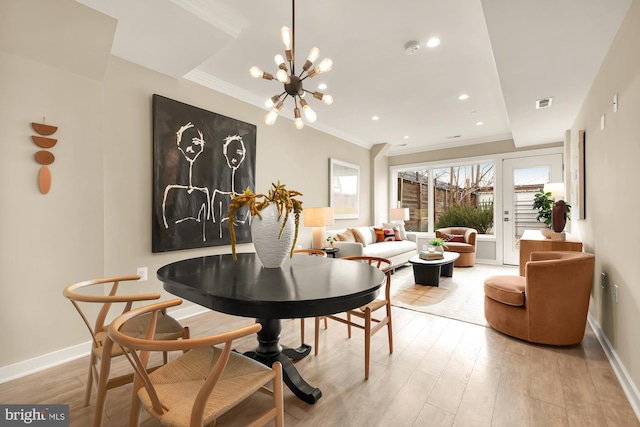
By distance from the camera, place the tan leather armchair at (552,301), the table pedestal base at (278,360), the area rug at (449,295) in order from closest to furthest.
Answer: the table pedestal base at (278,360), the tan leather armchair at (552,301), the area rug at (449,295)

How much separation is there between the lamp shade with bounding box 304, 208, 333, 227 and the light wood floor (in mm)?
1680

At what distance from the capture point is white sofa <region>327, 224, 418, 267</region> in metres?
4.53

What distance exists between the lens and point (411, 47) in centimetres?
271

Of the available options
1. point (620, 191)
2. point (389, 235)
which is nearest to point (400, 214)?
point (389, 235)

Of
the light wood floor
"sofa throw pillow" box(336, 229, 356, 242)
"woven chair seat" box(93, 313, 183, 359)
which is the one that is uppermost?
"sofa throw pillow" box(336, 229, 356, 242)

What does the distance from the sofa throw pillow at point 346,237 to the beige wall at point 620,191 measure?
3016 millimetres

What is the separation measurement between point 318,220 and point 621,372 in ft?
9.86

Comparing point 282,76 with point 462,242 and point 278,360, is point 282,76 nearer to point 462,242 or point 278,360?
point 278,360

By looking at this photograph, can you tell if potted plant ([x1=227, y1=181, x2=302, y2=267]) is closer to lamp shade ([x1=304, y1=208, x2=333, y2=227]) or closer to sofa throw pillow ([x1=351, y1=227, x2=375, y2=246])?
lamp shade ([x1=304, y1=208, x2=333, y2=227])

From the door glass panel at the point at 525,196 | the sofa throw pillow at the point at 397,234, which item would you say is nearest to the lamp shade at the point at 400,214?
the sofa throw pillow at the point at 397,234

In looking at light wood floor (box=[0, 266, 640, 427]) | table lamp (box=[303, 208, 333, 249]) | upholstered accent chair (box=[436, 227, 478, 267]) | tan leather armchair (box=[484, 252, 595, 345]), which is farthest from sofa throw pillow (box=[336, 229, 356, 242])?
tan leather armchair (box=[484, 252, 595, 345])

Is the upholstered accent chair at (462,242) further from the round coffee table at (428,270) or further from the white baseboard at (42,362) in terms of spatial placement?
the white baseboard at (42,362)

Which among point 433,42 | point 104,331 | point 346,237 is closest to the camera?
point 104,331

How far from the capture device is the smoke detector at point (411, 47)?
2.66 metres
